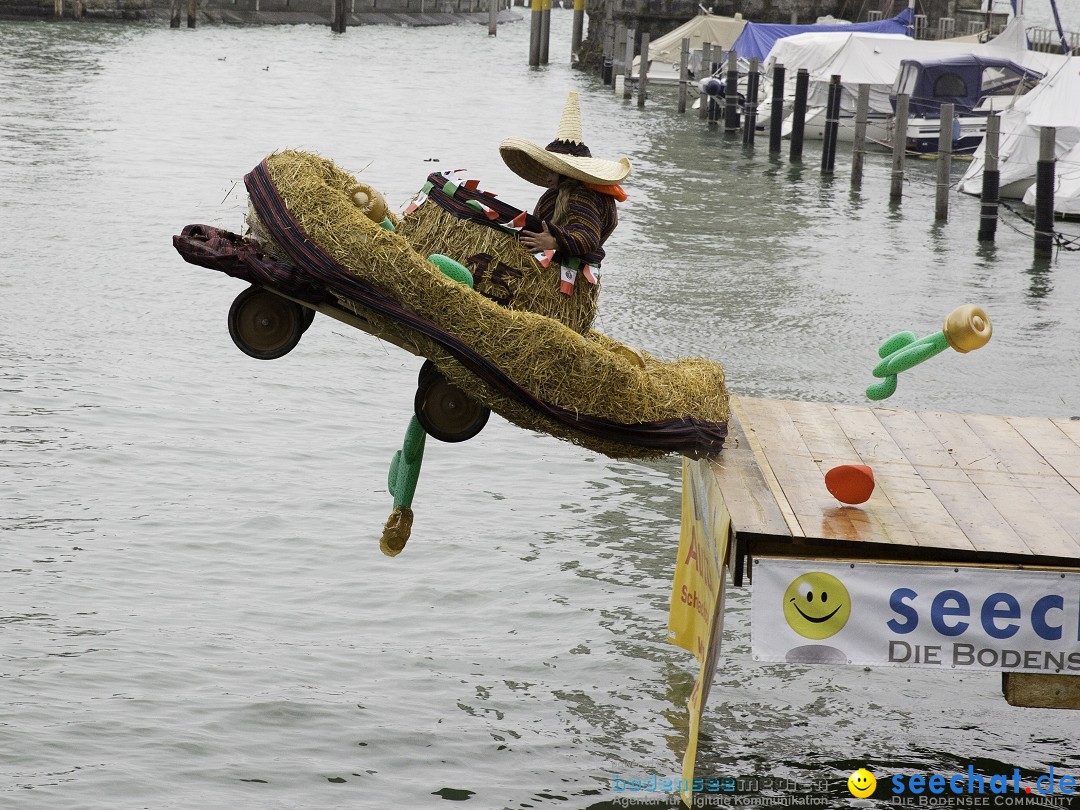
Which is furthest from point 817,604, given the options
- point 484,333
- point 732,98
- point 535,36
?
point 535,36

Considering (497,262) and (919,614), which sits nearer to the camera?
(919,614)

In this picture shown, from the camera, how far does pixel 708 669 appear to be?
20.8 ft

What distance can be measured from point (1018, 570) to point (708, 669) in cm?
138

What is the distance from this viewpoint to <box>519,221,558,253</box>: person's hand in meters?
6.62

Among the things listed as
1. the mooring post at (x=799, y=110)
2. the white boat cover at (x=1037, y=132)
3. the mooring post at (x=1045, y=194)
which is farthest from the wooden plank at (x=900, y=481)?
the mooring post at (x=799, y=110)

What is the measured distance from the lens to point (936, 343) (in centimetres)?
656

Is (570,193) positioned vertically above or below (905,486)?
above

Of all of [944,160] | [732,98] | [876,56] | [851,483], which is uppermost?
[876,56]

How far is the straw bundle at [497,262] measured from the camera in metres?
6.74

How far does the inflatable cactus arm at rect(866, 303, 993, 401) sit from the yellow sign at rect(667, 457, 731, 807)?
3.30ft

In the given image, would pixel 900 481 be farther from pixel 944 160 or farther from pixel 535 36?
pixel 535 36

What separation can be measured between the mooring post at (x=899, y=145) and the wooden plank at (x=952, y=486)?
711 inches

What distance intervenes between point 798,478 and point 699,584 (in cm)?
101

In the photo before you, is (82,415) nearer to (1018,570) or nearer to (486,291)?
(486,291)
